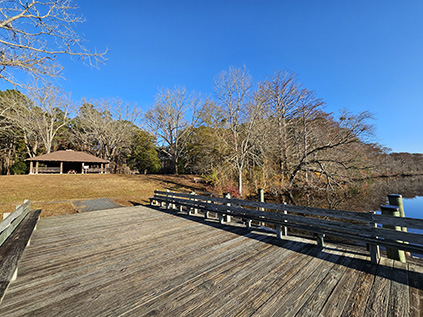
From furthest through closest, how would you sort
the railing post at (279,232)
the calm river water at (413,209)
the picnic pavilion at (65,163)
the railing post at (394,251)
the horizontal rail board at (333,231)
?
the picnic pavilion at (65,163), the calm river water at (413,209), the railing post at (279,232), the railing post at (394,251), the horizontal rail board at (333,231)

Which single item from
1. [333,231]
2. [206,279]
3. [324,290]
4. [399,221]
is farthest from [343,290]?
[206,279]

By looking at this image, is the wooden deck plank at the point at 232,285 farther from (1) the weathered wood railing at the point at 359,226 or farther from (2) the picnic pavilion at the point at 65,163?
(2) the picnic pavilion at the point at 65,163

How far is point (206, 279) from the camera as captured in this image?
2.87 metres

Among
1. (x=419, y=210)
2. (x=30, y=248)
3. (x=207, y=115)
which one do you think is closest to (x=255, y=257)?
(x=30, y=248)

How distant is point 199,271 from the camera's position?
122 inches

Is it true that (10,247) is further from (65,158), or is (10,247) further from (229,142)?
(65,158)

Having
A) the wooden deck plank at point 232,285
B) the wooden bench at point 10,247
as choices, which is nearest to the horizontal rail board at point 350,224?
the wooden deck plank at point 232,285

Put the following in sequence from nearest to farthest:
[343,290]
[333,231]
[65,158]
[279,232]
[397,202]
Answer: [343,290]
[397,202]
[333,231]
[279,232]
[65,158]

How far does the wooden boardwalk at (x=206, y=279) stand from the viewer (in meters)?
2.25

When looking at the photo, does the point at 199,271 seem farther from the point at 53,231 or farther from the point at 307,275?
the point at 53,231

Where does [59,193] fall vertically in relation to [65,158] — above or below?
below

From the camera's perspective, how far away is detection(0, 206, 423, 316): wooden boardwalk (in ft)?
7.39

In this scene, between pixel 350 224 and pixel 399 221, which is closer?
pixel 399 221


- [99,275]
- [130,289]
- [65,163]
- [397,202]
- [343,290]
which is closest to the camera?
[343,290]
